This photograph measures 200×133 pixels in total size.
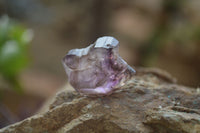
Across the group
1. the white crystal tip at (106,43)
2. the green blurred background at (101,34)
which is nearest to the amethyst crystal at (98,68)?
the white crystal tip at (106,43)

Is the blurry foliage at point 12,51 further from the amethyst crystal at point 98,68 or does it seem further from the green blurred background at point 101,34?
the amethyst crystal at point 98,68

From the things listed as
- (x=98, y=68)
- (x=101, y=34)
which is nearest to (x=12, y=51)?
(x=98, y=68)

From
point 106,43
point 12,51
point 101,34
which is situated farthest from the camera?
point 101,34

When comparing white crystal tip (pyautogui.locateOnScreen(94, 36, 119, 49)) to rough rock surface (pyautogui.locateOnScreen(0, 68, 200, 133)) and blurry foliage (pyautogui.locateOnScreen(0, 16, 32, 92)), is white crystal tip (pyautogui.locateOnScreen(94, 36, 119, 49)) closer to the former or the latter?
rough rock surface (pyautogui.locateOnScreen(0, 68, 200, 133))

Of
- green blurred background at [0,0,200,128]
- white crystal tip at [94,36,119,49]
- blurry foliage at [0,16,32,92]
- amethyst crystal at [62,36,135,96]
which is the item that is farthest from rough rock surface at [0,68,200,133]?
green blurred background at [0,0,200,128]

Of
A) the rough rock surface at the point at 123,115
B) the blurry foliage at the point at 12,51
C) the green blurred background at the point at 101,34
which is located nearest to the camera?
the rough rock surface at the point at 123,115

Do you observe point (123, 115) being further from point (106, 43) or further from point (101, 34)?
point (101, 34)
